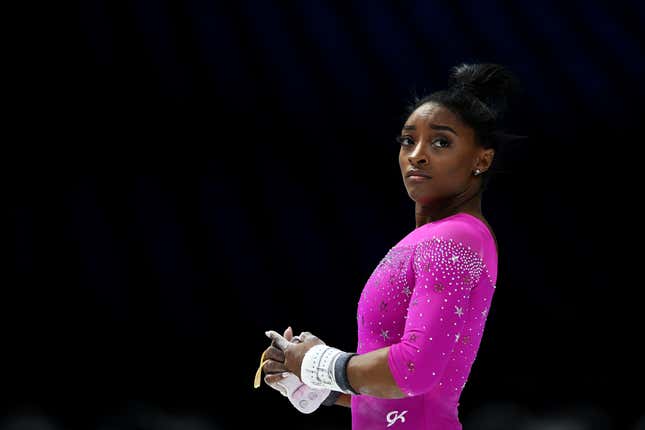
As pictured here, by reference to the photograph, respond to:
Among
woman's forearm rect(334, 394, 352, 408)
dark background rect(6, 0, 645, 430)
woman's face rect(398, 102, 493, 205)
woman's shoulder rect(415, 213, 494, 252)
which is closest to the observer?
woman's shoulder rect(415, 213, 494, 252)

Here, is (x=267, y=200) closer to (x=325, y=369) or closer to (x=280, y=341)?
(x=280, y=341)

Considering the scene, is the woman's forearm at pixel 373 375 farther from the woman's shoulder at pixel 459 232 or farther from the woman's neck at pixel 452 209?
the woman's neck at pixel 452 209

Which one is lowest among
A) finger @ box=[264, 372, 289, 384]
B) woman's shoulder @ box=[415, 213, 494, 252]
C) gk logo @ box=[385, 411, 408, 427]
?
gk logo @ box=[385, 411, 408, 427]

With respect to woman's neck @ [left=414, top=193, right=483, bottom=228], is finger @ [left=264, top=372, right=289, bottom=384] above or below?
below

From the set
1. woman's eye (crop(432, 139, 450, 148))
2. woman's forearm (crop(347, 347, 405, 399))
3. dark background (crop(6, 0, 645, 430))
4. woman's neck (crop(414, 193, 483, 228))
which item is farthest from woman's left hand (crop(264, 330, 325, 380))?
dark background (crop(6, 0, 645, 430))

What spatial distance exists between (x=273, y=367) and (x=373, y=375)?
243mm

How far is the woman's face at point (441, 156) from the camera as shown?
159cm

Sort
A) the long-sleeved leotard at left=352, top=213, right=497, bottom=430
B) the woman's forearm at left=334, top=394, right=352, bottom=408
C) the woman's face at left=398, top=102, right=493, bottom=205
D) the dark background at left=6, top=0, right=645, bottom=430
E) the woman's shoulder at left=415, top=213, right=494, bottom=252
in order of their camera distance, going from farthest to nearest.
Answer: the dark background at left=6, top=0, right=645, bottom=430 < the woman's forearm at left=334, top=394, right=352, bottom=408 < the woman's face at left=398, top=102, right=493, bottom=205 < the woman's shoulder at left=415, top=213, right=494, bottom=252 < the long-sleeved leotard at left=352, top=213, right=497, bottom=430

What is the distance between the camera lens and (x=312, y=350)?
4.81 ft

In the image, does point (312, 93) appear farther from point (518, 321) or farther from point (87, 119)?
point (518, 321)

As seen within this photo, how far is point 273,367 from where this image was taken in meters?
1.54

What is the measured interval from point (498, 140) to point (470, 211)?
166 millimetres

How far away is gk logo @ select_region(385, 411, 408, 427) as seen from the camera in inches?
58.1

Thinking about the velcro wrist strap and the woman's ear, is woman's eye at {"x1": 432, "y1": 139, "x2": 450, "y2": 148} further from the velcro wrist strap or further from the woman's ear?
the velcro wrist strap
